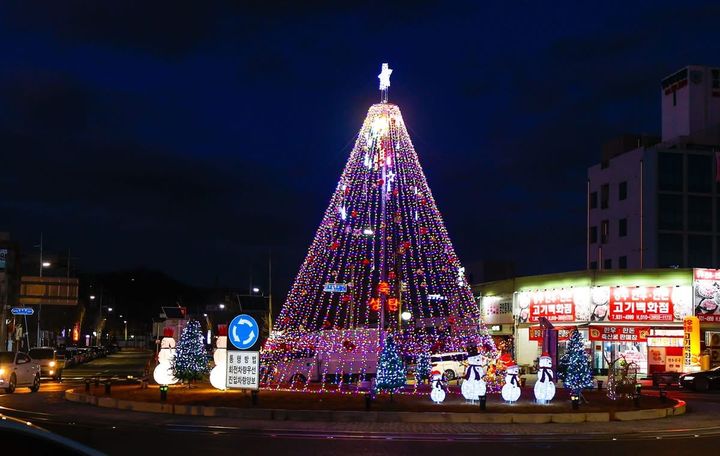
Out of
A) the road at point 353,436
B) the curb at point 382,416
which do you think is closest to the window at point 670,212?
the road at point 353,436

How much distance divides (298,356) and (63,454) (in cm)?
2947

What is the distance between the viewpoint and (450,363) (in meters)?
42.9

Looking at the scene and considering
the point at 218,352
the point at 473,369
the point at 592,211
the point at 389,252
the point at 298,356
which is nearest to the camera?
the point at 473,369

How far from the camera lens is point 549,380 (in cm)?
2522

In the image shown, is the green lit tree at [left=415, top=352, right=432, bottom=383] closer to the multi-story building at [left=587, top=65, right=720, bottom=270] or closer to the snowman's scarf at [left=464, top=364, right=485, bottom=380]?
the snowman's scarf at [left=464, top=364, right=485, bottom=380]

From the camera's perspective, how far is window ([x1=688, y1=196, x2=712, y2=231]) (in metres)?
66.2

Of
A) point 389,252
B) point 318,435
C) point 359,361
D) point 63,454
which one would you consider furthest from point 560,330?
point 63,454

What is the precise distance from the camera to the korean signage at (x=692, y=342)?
4594 centimetres

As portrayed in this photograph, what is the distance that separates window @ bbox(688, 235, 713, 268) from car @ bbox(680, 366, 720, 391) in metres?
28.2

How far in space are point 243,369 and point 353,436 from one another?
625cm

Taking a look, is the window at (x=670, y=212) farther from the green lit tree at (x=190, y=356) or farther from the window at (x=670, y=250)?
the green lit tree at (x=190, y=356)

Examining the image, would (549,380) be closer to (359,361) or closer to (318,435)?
(318,435)

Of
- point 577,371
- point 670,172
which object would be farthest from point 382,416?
point 670,172

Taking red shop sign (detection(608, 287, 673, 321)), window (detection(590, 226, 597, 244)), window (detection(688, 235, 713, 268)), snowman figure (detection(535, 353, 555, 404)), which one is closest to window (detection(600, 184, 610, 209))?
window (detection(590, 226, 597, 244))
